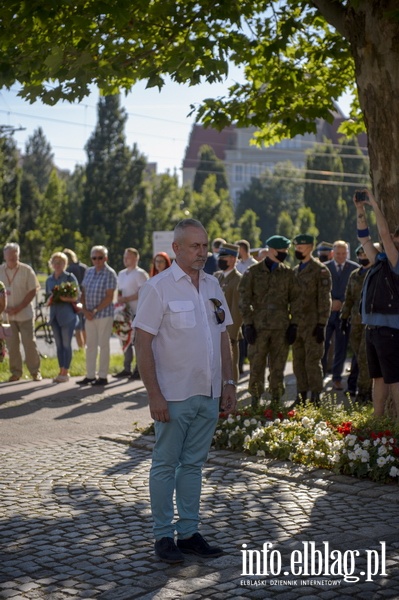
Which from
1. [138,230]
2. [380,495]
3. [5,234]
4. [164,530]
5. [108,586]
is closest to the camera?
[108,586]

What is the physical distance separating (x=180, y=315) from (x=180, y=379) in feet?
1.23

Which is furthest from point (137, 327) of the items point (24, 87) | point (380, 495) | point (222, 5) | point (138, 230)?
point (138, 230)

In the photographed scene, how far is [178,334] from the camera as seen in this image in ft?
21.4

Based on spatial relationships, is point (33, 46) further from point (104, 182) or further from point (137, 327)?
point (104, 182)

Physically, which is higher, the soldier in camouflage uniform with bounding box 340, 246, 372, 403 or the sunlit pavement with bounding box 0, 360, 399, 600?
the soldier in camouflage uniform with bounding box 340, 246, 372, 403

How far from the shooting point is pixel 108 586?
5809 millimetres

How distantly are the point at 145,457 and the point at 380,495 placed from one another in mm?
2644

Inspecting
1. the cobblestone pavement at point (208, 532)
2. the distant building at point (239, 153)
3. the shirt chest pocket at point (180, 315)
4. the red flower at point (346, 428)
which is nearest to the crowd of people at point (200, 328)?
the shirt chest pocket at point (180, 315)

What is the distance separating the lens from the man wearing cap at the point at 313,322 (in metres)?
13.2

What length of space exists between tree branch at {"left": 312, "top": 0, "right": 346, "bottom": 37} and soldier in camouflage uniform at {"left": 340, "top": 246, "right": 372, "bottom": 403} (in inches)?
128

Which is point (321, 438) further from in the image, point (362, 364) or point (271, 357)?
point (362, 364)

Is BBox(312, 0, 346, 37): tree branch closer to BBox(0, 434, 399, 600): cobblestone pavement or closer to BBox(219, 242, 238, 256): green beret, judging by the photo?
BBox(219, 242, 238, 256): green beret

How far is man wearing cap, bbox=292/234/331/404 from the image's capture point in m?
13.2

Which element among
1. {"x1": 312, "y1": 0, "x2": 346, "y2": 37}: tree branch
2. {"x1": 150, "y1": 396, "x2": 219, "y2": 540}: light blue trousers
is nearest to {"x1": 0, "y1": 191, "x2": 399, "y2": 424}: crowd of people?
{"x1": 150, "y1": 396, "x2": 219, "y2": 540}: light blue trousers
